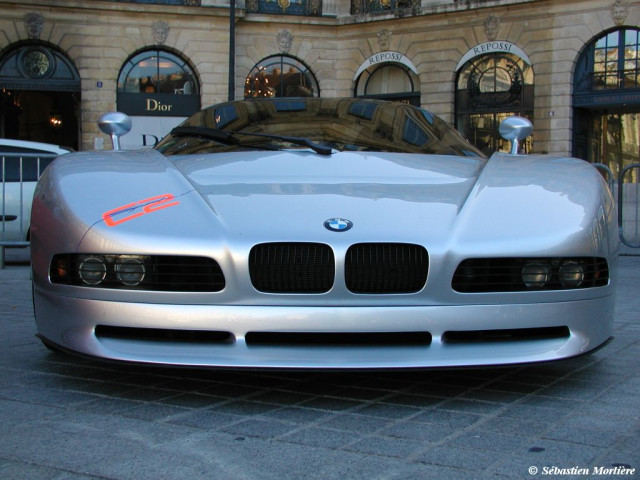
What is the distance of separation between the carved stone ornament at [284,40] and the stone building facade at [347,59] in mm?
37

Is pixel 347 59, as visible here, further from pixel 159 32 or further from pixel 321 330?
pixel 321 330

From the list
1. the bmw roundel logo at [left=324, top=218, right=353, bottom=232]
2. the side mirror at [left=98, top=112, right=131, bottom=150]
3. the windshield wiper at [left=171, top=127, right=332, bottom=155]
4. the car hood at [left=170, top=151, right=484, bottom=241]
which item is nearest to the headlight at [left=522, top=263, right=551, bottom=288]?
the car hood at [left=170, top=151, right=484, bottom=241]

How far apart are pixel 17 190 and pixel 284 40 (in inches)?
781

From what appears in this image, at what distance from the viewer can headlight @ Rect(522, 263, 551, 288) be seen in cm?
290

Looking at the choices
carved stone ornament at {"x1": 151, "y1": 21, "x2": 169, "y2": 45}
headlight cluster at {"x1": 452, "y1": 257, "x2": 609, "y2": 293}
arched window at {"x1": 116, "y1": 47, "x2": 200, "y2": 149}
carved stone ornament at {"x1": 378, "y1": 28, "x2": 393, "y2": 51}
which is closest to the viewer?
headlight cluster at {"x1": 452, "y1": 257, "x2": 609, "y2": 293}

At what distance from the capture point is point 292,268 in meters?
2.79

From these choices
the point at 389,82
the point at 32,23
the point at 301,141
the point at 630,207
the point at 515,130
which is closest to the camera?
the point at 301,141

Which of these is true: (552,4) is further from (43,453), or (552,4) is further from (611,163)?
(43,453)

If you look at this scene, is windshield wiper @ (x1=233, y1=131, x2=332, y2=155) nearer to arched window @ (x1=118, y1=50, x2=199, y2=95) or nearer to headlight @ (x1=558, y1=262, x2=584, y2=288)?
headlight @ (x1=558, y1=262, x2=584, y2=288)

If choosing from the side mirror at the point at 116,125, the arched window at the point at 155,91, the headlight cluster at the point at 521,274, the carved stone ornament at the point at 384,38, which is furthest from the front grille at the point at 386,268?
the carved stone ornament at the point at 384,38

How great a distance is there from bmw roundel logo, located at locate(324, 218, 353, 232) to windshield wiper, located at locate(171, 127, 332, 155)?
0.94 meters

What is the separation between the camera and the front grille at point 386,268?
9.16ft

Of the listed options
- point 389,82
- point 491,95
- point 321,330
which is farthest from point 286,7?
point 321,330

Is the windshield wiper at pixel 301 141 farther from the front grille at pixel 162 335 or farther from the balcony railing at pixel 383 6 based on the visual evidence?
the balcony railing at pixel 383 6
